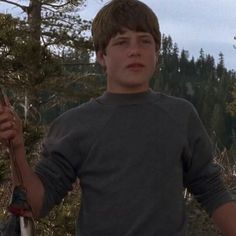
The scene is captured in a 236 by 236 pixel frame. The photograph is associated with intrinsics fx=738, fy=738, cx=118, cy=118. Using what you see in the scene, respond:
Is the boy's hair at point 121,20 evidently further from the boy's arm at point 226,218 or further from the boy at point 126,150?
the boy's arm at point 226,218

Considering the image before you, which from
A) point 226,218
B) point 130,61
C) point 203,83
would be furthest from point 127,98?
point 203,83

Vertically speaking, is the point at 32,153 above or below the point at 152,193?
below

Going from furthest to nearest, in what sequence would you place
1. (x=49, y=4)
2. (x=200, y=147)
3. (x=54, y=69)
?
(x=49, y=4)
(x=54, y=69)
(x=200, y=147)

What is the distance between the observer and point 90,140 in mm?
2271

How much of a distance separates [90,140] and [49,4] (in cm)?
1187

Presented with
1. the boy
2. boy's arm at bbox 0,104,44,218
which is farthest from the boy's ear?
boy's arm at bbox 0,104,44,218

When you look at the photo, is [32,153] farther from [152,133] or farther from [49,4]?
[49,4]

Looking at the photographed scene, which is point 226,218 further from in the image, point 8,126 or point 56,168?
point 8,126

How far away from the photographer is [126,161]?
7.32 ft

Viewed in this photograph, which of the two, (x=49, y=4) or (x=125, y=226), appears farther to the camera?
(x=49, y=4)

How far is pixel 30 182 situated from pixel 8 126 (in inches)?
8.6

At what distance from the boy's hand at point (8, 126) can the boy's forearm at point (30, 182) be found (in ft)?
0.17

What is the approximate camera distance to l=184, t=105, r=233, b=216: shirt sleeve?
2.38 m

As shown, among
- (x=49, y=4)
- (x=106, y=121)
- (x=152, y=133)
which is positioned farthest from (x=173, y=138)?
(x=49, y=4)
